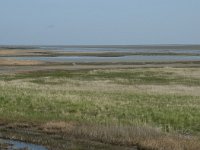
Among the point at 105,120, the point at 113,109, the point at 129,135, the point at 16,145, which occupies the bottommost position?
the point at 113,109

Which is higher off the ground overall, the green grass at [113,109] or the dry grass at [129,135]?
the dry grass at [129,135]

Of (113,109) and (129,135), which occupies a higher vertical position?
(129,135)

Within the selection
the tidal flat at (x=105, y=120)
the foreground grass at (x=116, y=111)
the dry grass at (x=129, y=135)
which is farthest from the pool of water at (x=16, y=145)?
the foreground grass at (x=116, y=111)

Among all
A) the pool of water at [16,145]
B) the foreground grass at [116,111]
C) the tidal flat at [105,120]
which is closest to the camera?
the pool of water at [16,145]

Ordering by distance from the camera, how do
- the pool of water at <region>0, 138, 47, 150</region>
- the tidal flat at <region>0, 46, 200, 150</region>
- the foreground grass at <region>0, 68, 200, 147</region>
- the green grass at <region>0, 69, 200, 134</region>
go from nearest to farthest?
the pool of water at <region>0, 138, 47, 150</region>, the tidal flat at <region>0, 46, 200, 150</region>, the foreground grass at <region>0, 68, 200, 147</region>, the green grass at <region>0, 69, 200, 134</region>

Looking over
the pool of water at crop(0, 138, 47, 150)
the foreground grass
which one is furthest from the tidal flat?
the pool of water at crop(0, 138, 47, 150)

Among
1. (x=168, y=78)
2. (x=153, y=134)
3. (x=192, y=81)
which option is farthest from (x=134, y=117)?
(x=168, y=78)

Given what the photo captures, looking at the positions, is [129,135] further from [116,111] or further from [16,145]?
[116,111]

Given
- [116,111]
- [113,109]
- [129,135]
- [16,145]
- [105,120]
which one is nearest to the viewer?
Result: [16,145]

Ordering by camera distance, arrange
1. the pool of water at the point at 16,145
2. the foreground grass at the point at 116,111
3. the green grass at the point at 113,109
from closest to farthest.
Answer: the pool of water at the point at 16,145
the foreground grass at the point at 116,111
the green grass at the point at 113,109

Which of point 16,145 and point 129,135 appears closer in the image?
point 16,145

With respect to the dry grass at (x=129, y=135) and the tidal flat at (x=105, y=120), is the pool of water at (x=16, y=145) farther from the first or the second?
the dry grass at (x=129, y=135)

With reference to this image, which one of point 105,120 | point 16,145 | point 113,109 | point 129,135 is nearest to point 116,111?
point 113,109

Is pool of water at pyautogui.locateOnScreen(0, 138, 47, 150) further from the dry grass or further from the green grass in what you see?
the green grass
